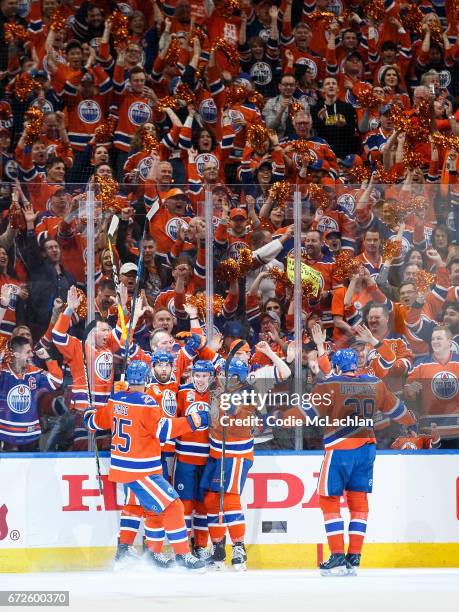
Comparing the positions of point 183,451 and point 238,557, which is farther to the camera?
point 183,451

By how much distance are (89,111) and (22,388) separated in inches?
124

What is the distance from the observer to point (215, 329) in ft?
23.6

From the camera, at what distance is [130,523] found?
694 centimetres

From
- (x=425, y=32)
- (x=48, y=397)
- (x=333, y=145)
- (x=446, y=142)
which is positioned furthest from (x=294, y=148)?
(x=48, y=397)

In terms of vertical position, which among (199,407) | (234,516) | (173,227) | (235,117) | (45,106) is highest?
(45,106)

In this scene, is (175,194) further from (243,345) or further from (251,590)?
(251,590)

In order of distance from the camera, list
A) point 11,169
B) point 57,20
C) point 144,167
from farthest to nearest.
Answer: point 57,20 < point 11,169 < point 144,167

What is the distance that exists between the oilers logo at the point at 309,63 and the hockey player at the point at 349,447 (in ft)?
11.8

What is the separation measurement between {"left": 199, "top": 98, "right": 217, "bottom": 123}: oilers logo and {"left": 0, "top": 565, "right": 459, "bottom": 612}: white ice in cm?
392

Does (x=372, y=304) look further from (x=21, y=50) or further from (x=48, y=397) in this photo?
(x=21, y=50)

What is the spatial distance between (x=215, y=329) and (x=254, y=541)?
131cm

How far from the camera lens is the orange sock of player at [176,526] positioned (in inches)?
265

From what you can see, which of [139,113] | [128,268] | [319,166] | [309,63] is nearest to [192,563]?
[128,268]

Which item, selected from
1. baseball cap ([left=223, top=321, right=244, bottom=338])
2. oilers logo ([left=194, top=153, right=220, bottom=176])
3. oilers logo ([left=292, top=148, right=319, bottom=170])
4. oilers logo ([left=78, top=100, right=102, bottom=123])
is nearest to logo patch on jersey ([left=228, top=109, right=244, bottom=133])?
oilers logo ([left=194, top=153, right=220, bottom=176])
